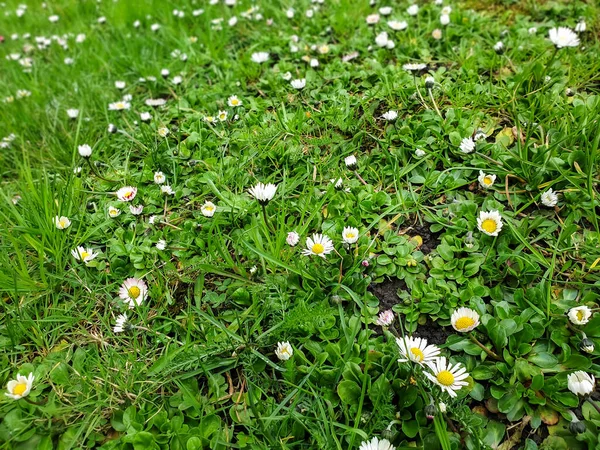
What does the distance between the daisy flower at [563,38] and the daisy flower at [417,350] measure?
5.98 feet

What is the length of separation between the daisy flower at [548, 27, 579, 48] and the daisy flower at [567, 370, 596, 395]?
176cm

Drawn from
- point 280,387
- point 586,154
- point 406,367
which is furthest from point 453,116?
point 280,387

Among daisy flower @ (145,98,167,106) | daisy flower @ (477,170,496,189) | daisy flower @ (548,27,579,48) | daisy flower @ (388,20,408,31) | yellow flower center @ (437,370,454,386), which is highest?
daisy flower @ (548,27,579,48)

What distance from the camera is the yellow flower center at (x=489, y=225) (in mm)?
1816

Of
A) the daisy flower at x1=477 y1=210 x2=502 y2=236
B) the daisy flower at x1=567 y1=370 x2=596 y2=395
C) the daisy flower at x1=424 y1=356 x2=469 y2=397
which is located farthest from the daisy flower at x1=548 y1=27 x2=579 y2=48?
the daisy flower at x1=424 y1=356 x2=469 y2=397

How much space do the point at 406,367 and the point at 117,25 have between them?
3897 millimetres

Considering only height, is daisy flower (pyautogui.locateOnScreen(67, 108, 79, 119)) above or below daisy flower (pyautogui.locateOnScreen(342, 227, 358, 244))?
below

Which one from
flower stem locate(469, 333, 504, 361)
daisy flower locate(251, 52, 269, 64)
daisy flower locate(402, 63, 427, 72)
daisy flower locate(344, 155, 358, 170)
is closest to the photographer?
flower stem locate(469, 333, 504, 361)

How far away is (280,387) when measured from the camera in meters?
1.56

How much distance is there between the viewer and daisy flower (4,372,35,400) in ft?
5.02

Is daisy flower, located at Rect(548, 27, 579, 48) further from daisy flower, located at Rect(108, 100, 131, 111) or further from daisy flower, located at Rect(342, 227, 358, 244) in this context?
daisy flower, located at Rect(108, 100, 131, 111)

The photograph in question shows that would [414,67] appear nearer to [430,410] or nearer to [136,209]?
[136,209]

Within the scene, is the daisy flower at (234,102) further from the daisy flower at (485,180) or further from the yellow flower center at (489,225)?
the yellow flower center at (489,225)

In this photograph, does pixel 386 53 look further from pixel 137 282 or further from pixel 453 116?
pixel 137 282
